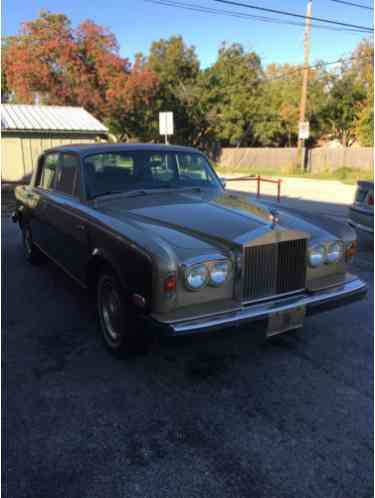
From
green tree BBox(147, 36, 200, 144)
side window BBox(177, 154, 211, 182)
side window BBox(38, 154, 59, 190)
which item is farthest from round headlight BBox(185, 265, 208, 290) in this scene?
green tree BBox(147, 36, 200, 144)

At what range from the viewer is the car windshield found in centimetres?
400

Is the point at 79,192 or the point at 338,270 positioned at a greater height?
the point at 79,192

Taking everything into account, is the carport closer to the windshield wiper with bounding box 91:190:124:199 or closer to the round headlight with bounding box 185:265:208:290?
the windshield wiper with bounding box 91:190:124:199

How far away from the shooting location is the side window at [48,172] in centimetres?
487

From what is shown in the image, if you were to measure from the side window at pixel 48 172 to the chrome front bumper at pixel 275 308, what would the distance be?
10.0 feet

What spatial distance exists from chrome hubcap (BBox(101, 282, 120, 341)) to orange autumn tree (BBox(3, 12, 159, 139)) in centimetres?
2740

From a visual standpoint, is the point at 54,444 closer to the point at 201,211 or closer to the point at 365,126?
the point at 201,211

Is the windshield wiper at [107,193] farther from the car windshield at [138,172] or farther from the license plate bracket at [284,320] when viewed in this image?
the license plate bracket at [284,320]

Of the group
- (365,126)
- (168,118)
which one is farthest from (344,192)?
(365,126)

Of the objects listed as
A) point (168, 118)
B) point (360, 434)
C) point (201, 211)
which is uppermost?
point (168, 118)

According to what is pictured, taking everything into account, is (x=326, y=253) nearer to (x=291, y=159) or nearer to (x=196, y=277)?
(x=196, y=277)

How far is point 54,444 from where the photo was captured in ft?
7.93

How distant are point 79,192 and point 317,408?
2844mm

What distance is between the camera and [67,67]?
27578 millimetres
